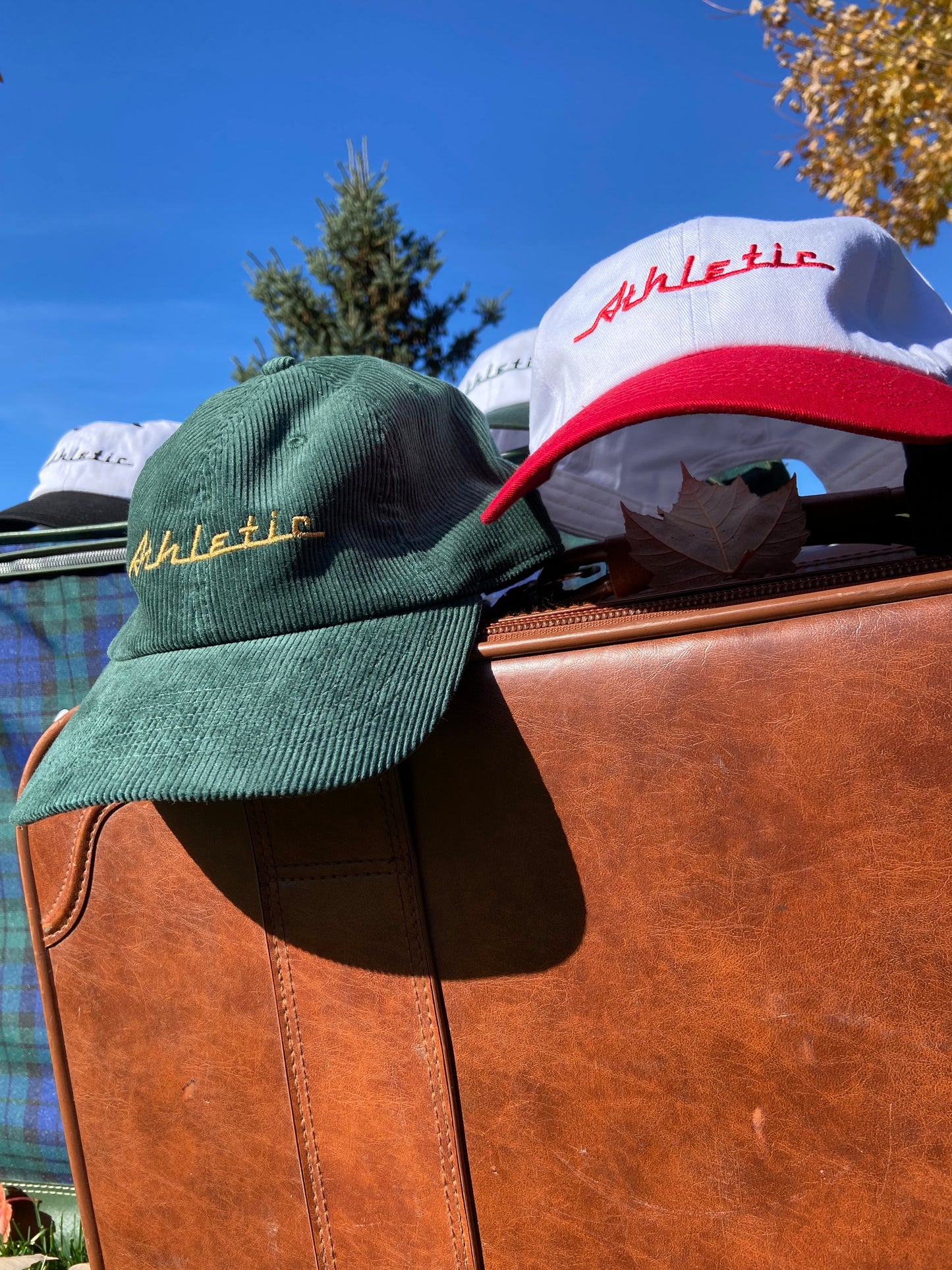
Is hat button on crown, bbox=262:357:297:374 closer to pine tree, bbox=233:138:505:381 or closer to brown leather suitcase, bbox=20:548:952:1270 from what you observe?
brown leather suitcase, bbox=20:548:952:1270

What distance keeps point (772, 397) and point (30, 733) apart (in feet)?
3.88

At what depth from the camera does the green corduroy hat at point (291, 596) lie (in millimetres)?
712

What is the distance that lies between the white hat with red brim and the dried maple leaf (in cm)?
8

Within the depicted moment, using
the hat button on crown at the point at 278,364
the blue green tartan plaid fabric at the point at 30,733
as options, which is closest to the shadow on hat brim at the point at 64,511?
the blue green tartan plaid fabric at the point at 30,733

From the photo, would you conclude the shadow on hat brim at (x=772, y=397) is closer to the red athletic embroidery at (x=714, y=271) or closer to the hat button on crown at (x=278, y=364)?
the red athletic embroidery at (x=714, y=271)

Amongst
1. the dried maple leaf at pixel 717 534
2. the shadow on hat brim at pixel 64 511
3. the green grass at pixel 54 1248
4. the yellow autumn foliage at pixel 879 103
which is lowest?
the green grass at pixel 54 1248

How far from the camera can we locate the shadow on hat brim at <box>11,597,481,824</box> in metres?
0.70

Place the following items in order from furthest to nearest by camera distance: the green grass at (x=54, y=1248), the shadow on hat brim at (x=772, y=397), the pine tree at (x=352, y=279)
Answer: the pine tree at (x=352, y=279) → the green grass at (x=54, y=1248) → the shadow on hat brim at (x=772, y=397)

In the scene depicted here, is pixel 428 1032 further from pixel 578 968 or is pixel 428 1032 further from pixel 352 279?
pixel 352 279

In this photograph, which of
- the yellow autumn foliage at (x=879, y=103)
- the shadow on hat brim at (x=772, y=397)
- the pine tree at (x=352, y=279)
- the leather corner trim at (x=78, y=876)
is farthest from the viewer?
the pine tree at (x=352, y=279)

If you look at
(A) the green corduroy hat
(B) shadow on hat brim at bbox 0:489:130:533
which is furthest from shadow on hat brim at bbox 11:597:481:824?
(B) shadow on hat brim at bbox 0:489:130:533

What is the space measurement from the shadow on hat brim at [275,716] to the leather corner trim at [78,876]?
8cm

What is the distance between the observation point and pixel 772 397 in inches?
25.7

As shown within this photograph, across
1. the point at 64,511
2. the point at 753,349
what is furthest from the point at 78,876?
the point at 64,511
